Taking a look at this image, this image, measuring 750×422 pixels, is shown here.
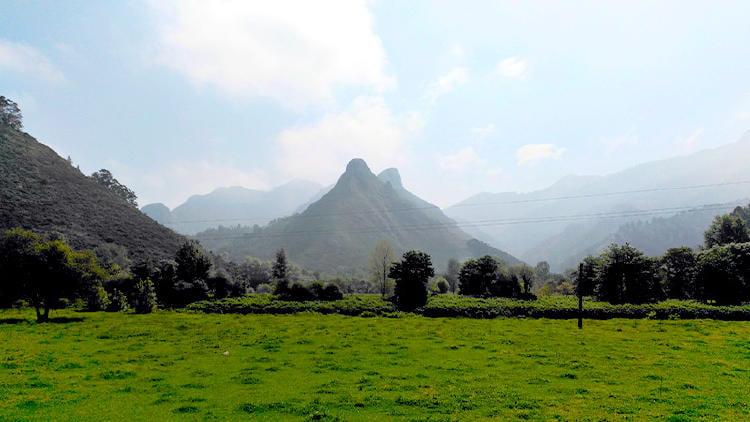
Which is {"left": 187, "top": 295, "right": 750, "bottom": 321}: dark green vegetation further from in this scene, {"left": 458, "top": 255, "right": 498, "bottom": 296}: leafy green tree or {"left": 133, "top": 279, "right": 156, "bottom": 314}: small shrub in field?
{"left": 458, "top": 255, "right": 498, "bottom": 296}: leafy green tree

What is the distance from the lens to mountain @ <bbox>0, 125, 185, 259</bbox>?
8288 centimetres

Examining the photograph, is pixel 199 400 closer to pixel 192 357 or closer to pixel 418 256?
pixel 192 357

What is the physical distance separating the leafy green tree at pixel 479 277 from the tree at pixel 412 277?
12.6 meters

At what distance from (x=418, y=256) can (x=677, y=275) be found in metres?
48.4

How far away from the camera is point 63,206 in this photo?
3656 inches

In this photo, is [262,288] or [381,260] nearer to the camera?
[381,260]

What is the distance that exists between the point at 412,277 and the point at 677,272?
50.0 m

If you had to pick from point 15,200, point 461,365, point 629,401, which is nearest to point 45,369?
point 461,365

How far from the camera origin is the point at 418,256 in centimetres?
5809

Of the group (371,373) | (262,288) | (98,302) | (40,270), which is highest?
(40,270)

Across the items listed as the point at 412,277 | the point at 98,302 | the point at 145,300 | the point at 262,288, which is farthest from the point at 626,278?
the point at 262,288

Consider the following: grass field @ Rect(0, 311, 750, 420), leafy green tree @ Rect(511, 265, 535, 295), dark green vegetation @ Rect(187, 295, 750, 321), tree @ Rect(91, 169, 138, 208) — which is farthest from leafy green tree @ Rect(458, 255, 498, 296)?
tree @ Rect(91, 169, 138, 208)

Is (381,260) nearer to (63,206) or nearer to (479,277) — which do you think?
(479,277)

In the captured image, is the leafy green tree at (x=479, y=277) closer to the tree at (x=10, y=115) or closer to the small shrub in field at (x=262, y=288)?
the small shrub in field at (x=262, y=288)
